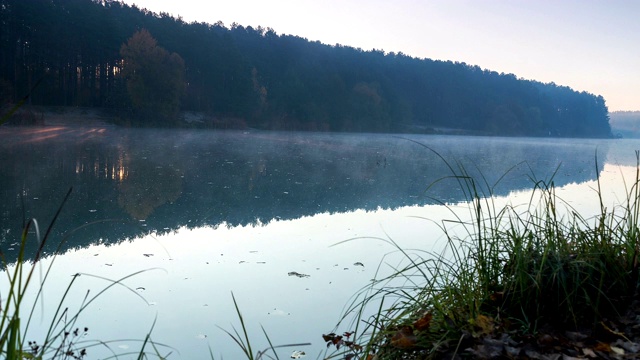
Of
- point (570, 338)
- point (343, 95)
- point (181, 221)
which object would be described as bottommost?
point (181, 221)

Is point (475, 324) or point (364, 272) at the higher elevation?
point (475, 324)

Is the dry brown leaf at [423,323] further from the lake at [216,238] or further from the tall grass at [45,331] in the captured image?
the tall grass at [45,331]

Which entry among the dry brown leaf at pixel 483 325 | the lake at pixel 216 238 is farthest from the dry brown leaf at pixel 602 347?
the lake at pixel 216 238

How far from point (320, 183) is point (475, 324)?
9.52 m

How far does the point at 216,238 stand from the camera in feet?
20.4

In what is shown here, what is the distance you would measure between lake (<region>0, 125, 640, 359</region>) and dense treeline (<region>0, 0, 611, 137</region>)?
16618 mm

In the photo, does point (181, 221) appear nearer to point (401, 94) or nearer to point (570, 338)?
point (570, 338)

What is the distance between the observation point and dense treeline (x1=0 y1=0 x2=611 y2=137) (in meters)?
37.4

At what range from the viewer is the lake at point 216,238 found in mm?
3596

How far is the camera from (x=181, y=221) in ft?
23.4

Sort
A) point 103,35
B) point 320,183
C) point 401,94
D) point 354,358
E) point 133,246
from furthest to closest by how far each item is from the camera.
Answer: point 401,94, point 103,35, point 320,183, point 133,246, point 354,358

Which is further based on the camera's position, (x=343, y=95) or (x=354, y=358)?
(x=343, y=95)

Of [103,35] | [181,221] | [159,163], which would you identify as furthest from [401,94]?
[181,221]

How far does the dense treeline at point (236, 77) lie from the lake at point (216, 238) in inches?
654
